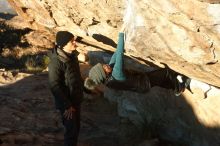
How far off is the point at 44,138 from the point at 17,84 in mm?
2972

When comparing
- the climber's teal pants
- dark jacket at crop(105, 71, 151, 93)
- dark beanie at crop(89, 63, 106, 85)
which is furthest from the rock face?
dark jacket at crop(105, 71, 151, 93)

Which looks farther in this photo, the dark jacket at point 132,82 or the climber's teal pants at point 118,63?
the dark jacket at point 132,82

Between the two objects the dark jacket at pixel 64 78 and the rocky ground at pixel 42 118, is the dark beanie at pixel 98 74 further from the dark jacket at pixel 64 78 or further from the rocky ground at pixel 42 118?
the rocky ground at pixel 42 118

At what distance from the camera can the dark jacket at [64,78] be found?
5988 mm

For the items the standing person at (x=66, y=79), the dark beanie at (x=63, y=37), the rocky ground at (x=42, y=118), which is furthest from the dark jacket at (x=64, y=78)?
the rocky ground at (x=42, y=118)

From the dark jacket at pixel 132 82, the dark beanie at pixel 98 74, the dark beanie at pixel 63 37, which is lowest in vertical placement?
the dark jacket at pixel 132 82

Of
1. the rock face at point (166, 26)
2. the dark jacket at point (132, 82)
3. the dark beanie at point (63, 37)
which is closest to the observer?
the rock face at point (166, 26)

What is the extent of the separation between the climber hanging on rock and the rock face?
0.99ft

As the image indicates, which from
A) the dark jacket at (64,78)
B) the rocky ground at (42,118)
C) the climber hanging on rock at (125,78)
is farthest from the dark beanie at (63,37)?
the rocky ground at (42,118)

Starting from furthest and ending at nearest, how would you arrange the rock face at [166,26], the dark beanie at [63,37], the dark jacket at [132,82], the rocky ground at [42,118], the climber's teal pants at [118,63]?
the rocky ground at [42,118], the dark jacket at [132,82], the dark beanie at [63,37], the climber's teal pants at [118,63], the rock face at [166,26]

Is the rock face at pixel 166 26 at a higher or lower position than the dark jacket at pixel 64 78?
higher

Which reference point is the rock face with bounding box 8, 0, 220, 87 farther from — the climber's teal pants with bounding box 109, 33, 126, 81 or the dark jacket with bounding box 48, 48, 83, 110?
the dark jacket with bounding box 48, 48, 83, 110

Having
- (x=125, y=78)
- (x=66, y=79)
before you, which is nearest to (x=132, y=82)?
(x=125, y=78)

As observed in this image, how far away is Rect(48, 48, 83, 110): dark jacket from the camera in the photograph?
5.99 metres
